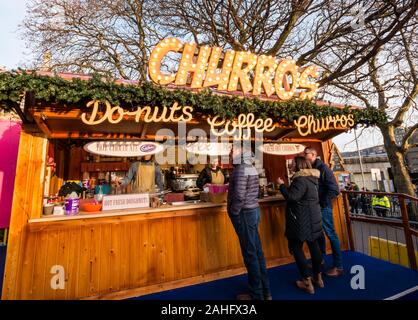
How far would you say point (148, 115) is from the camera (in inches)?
137

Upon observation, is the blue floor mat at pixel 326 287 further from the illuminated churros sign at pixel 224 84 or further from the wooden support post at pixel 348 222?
the illuminated churros sign at pixel 224 84

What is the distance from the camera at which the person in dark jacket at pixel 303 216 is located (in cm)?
310

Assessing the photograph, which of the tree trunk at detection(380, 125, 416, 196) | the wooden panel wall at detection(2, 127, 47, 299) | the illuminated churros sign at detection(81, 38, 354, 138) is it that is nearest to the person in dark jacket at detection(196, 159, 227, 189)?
the illuminated churros sign at detection(81, 38, 354, 138)

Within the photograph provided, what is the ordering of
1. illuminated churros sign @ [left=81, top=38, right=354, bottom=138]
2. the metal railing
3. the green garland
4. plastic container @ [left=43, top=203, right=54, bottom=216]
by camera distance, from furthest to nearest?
the metal railing
illuminated churros sign @ [left=81, top=38, right=354, bottom=138]
plastic container @ [left=43, top=203, right=54, bottom=216]
the green garland

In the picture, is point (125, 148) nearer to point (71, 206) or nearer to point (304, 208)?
Answer: point (71, 206)

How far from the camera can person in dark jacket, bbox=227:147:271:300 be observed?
285 centimetres

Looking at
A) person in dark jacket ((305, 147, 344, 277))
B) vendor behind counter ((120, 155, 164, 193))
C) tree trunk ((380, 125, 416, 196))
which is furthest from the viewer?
tree trunk ((380, 125, 416, 196))

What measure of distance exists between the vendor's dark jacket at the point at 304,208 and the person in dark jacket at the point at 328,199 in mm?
682

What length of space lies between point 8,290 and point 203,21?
10.8 meters

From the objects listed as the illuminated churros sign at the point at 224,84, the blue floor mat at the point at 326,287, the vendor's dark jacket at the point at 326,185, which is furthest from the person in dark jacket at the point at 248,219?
the vendor's dark jacket at the point at 326,185

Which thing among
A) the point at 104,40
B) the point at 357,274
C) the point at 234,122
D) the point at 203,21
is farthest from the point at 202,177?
the point at 104,40

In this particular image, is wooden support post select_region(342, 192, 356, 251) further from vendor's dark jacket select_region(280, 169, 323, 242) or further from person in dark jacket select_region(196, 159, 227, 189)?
person in dark jacket select_region(196, 159, 227, 189)

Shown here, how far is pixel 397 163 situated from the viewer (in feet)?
41.8

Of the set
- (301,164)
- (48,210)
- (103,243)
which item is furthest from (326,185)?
(48,210)
